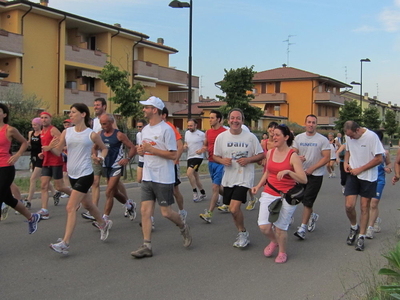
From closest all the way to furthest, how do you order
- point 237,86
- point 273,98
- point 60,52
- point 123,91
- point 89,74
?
point 123,91 < point 237,86 < point 60,52 < point 89,74 < point 273,98

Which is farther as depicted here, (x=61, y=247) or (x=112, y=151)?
(x=112, y=151)

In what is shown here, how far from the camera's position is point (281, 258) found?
569cm

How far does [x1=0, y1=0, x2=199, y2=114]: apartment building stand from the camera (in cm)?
2723

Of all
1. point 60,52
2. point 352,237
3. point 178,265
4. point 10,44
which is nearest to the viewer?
point 178,265

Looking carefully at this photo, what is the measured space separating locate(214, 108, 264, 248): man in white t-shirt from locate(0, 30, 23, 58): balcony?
2319cm

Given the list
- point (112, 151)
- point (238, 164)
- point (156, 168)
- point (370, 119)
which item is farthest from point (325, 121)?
point (156, 168)

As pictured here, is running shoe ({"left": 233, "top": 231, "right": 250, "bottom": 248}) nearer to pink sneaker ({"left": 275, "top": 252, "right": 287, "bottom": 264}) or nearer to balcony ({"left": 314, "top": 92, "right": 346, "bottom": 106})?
pink sneaker ({"left": 275, "top": 252, "right": 287, "bottom": 264})

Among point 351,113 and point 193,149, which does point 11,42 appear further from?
point 351,113

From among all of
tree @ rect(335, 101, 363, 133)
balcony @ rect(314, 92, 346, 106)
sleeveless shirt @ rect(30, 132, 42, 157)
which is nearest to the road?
sleeveless shirt @ rect(30, 132, 42, 157)

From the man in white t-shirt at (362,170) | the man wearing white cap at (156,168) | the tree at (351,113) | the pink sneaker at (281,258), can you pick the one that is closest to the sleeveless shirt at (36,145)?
the man wearing white cap at (156,168)

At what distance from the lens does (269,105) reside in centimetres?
6056

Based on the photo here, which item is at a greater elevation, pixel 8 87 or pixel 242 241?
pixel 8 87

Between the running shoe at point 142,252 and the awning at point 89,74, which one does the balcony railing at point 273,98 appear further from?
the running shoe at point 142,252

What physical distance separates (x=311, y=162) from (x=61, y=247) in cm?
395
